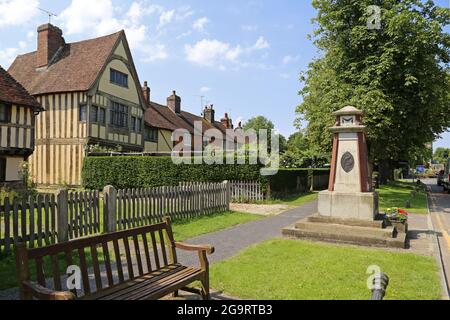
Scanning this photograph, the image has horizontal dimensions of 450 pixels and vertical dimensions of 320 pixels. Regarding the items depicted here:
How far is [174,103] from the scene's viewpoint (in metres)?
43.2

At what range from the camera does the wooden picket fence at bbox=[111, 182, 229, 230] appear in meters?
9.80

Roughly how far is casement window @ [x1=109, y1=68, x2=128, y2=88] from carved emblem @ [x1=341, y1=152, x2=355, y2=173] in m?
20.5

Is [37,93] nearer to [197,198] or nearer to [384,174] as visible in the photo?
[197,198]

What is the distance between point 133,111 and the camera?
2862 centimetres

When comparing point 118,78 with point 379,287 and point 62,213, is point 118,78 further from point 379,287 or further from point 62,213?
point 379,287

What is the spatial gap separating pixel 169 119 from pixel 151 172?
60.1 feet

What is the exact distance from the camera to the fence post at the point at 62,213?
8031 millimetres

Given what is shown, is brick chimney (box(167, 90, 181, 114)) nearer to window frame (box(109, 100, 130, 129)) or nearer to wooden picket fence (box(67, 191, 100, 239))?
window frame (box(109, 100, 130, 129))

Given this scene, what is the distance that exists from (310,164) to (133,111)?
749 inches

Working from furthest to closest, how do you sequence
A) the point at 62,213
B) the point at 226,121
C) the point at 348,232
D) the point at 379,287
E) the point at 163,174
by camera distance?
1. the point at 226,121
2. the point at 163,174
3. the point at 348,232
4. the point at 62,213
5. the point at 379,287

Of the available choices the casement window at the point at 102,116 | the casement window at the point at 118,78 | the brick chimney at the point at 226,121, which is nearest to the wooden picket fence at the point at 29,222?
the casement window at the point at 102,116

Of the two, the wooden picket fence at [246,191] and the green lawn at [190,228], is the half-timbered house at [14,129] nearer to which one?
the wooden picket fence at [246,191]

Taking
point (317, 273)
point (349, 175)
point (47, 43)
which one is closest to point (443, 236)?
point (349, 175)

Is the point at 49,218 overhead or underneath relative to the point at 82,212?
underneath
